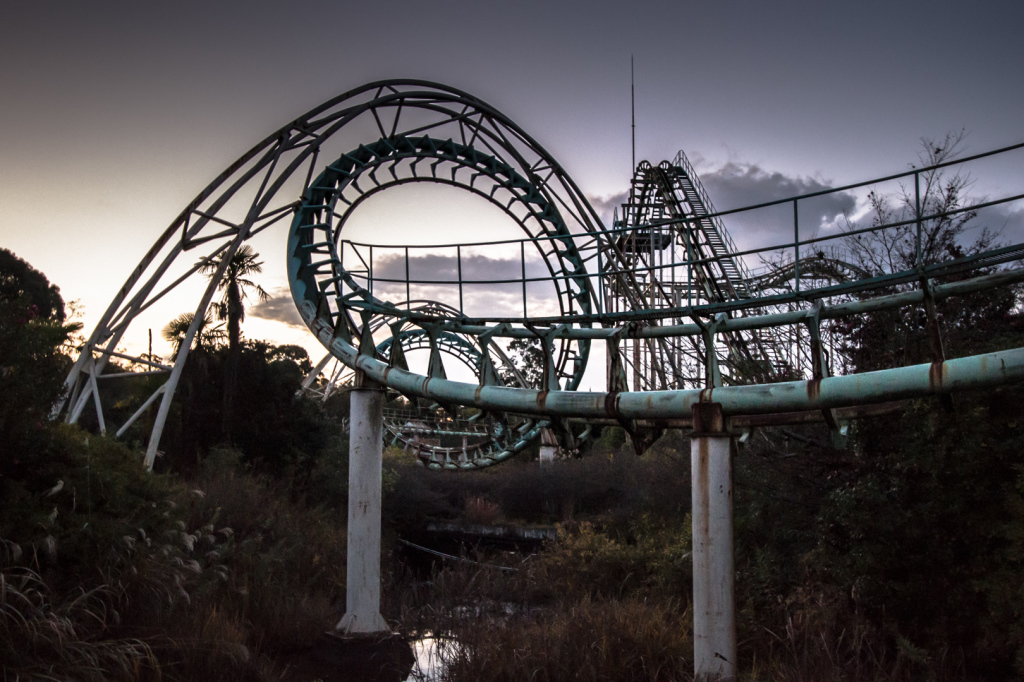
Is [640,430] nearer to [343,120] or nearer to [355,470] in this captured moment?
[355,470]

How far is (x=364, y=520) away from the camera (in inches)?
432

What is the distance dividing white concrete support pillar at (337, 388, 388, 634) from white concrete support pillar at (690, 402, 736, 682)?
4.61m

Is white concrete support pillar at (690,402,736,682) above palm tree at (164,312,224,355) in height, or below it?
below

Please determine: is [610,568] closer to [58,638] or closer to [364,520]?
[364,520]

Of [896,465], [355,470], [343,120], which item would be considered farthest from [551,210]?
[896,465]

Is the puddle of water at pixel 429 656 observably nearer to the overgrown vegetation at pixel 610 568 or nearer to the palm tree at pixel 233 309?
the overgrown vegetation at pixel 610 568

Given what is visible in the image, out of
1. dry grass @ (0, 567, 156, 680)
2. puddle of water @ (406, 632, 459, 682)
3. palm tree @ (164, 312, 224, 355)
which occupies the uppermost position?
palm tree @ (164, 312, 224, 355)

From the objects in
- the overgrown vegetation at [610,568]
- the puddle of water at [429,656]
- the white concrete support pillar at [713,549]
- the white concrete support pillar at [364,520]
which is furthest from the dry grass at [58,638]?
the white concrete support pillar at [713,549]

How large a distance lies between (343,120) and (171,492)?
243 inches

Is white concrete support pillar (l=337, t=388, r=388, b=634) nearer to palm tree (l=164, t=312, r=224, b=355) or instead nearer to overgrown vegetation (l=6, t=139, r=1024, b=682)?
overgrown vegetation (l=6, t=139, r=1024, b=682)

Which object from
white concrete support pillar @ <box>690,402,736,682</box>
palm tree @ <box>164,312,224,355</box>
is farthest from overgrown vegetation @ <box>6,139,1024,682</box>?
palm tree @ <box>164,312,224,355</box>

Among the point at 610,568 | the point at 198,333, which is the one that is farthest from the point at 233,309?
the point at 610,568

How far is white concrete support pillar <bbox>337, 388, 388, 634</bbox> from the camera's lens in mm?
10742

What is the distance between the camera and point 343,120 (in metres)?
13.0
